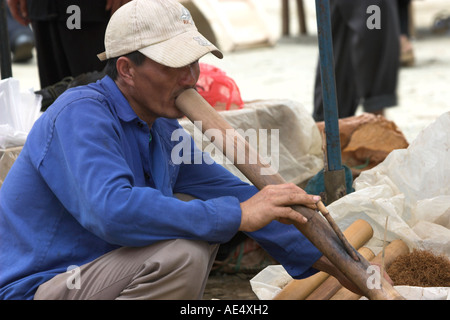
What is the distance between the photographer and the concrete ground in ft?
18.3

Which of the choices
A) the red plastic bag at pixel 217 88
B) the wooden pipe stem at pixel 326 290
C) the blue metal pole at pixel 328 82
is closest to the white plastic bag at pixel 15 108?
the red plastic bag at pixel 217 88

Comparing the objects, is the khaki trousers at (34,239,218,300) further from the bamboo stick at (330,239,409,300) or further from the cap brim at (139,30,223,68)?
the bamboo stick at (330,239,409,300)

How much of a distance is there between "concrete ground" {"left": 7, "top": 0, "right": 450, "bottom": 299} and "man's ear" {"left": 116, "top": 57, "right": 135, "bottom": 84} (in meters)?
2.99

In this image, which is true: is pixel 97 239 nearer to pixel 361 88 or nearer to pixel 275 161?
pixel 275 161

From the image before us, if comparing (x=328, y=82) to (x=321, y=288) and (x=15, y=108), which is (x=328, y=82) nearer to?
(x=321, y=288)

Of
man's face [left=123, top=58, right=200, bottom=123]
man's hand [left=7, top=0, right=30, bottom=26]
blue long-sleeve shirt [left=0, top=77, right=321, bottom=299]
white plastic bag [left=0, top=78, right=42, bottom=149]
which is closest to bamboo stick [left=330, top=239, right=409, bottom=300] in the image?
blue long-sleeve shirt [left=0, top=77, right=321, bottom=299]

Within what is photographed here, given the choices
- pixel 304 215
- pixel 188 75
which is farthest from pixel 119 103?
pixel 304 215

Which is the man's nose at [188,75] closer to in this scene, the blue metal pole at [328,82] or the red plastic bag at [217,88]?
the blue metal pole at [328,82]

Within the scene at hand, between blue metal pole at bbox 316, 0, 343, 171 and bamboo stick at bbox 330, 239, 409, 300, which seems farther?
blue metal pole at bbox 316, 0, 343, 171

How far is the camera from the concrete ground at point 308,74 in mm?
5582

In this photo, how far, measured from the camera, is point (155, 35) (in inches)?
79.2

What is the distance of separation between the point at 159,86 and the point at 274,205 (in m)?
0.45

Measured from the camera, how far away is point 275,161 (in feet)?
10.7
